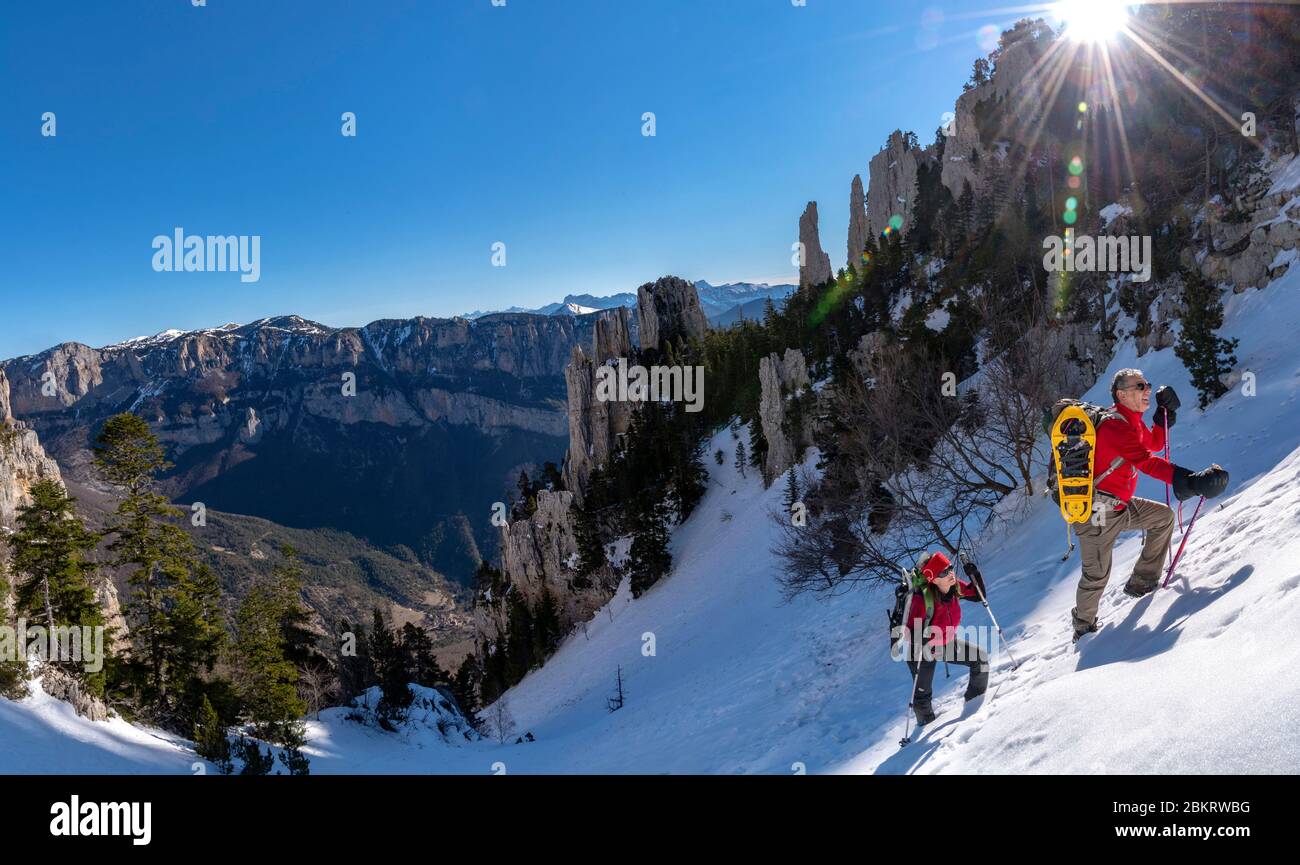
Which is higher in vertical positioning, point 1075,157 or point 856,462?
point 1075,157

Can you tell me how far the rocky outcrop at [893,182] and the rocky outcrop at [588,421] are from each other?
3333 centimetres

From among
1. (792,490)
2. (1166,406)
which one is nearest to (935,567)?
(1166,406)

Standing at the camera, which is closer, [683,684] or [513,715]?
[683,684]

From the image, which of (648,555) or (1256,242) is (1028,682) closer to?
(1256,242)

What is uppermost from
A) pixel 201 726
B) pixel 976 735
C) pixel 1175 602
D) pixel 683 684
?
pixel 1175 602

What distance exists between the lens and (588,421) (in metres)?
74.2

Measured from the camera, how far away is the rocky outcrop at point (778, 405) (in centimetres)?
4459

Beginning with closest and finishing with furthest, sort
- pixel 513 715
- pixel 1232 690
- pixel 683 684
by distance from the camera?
pixel 1232 690 → pixel 683 684 → pixel 513 715

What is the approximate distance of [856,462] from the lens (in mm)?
20078

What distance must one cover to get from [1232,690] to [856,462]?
16673 millimetres

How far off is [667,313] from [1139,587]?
7965 cm

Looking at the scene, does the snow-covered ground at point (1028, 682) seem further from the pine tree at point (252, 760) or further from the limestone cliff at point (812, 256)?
the limestone cliff at point (812, 256)

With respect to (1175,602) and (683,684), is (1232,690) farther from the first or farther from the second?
(683,684)
